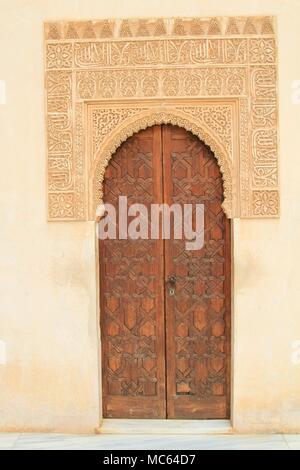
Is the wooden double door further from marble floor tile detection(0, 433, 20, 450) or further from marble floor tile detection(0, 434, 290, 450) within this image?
marble floor tile detection(0, 433, 20, 450)

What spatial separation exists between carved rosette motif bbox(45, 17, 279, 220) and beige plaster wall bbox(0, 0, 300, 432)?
7 cm

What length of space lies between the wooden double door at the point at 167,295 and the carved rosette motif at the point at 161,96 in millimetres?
121

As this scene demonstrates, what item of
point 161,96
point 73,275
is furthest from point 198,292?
point 161,96

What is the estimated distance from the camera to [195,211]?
423 cm

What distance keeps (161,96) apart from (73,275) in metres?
1.12

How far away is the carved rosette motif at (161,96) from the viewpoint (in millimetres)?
4109

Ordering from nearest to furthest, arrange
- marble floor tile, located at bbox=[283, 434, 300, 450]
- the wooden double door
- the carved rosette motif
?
marble floor tile, located at bbox=[283, 434, 300, 450], the carved rosette motif, the wooden double door

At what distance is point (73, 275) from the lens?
420cm

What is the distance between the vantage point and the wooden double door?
423 cm

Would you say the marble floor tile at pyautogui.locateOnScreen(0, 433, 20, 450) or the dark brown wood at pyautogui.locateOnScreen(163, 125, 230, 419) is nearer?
the marble floor tile at pyautogui.locateOnScreen(0, 433, 20, 450)

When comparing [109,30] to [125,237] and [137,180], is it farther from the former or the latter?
[125,237]

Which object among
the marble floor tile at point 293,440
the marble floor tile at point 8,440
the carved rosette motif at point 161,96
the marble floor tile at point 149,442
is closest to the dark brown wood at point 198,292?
the carved rosette motif at point 161,96

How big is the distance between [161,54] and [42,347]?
1770mm

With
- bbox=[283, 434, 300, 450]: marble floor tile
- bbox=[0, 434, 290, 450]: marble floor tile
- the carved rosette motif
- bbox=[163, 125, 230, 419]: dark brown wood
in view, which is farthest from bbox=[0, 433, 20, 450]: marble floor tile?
bbox=[283, 434, 300, 450]: marble floor tile
